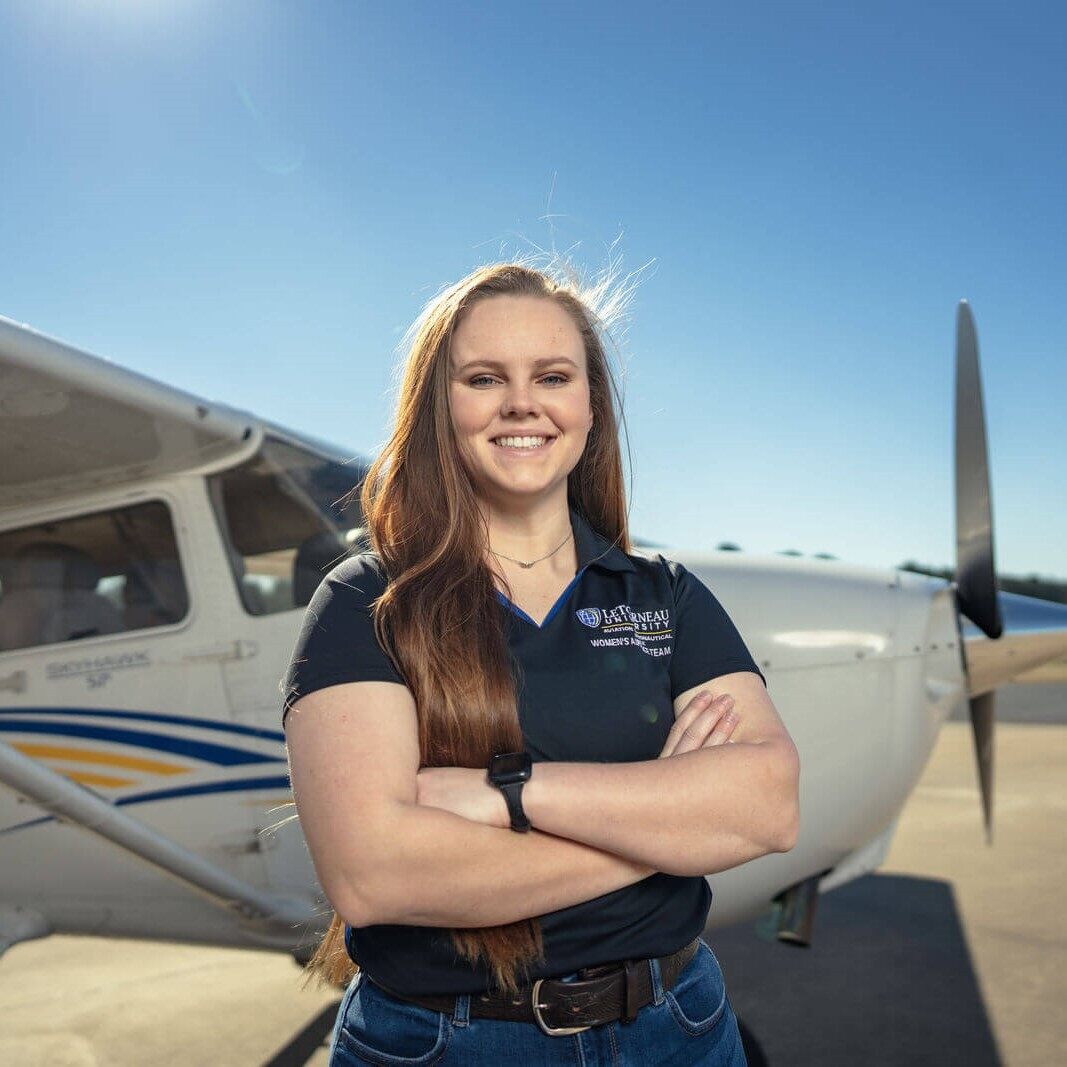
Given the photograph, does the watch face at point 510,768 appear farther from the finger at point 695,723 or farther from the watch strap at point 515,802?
the finger at point 695,723

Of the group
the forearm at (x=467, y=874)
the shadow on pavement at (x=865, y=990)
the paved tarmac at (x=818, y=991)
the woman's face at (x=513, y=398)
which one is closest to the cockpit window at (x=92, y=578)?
the paved tarmac at (x=818, y=991)

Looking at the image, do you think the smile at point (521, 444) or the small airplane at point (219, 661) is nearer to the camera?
the smile at point (521, 444)

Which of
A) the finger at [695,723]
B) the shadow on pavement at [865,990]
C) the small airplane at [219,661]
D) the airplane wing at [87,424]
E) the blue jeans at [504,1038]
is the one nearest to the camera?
the blue jeans at [504,1038]

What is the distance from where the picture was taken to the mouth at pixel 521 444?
141cm

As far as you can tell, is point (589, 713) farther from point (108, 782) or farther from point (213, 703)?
point (108, 782)

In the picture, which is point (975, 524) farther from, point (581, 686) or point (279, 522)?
point (581, 686)

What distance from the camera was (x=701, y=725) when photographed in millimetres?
1361

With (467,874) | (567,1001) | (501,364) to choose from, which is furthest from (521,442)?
(567,1001)

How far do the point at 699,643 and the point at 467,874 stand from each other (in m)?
0.51

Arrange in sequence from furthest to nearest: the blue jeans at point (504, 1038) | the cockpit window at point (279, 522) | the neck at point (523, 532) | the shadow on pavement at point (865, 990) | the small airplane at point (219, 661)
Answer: the shadow on pavement at point (865, 990) → the cockpit window at point (279, 522) → the small airplane at point (219, 661) → the neck at point (523, 532) → the blue jeans at point (504, 1038)

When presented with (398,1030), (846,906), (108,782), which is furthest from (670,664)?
(846,906)

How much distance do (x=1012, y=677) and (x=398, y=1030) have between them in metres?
2.96

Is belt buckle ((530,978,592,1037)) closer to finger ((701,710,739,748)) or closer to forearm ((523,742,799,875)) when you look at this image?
forearm ((523,742,799,875))

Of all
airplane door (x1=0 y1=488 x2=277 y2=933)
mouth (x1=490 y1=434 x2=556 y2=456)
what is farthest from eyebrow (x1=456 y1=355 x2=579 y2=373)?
airplane door (x1=0 y1=488 x2=277 y2=933)
